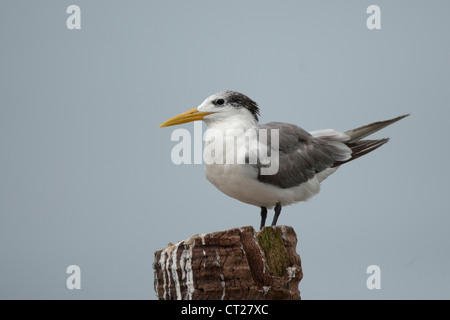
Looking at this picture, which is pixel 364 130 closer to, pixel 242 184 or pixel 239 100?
pixel 239 100

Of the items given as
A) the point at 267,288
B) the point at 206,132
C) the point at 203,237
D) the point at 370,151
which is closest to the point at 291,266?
the point at 267,288

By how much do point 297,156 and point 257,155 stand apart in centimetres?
90

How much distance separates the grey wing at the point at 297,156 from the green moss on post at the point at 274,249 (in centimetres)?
156

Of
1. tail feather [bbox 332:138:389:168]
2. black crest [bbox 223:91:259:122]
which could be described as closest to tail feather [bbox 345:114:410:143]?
tail feather [bbox 332:138:389:168]

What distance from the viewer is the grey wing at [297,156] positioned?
9.20m

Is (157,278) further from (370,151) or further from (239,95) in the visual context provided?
(370,151)

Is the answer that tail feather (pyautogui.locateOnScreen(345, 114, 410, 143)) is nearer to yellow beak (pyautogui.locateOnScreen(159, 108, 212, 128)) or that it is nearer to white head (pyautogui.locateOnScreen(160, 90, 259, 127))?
white head (pyautogui.locateOnScreen(160, 90, 259, 127))

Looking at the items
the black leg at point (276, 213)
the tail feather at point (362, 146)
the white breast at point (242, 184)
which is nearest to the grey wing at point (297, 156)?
the white breast at point (242, 184)

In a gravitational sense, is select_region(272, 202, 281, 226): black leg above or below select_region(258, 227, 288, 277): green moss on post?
above

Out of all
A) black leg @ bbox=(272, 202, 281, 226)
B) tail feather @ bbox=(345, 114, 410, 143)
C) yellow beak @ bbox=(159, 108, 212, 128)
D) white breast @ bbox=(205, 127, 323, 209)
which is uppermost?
yellow beak @ bbox=(159, 108, 212, 128)

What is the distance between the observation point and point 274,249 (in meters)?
7.44

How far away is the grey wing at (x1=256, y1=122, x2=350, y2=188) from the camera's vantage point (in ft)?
30.2

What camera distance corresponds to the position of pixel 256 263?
7195 millimetres

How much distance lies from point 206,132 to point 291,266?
8.98 feet
